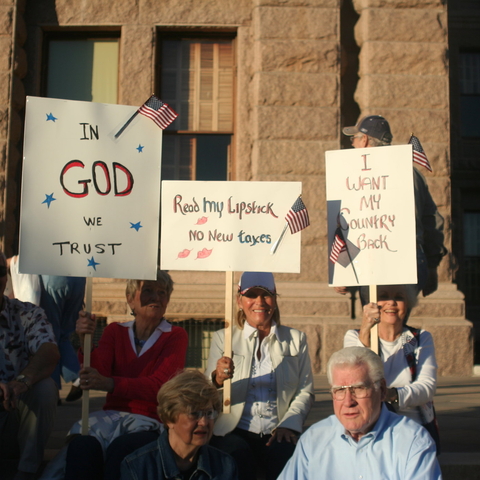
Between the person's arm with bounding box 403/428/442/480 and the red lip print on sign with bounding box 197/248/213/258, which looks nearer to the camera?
the person's arm with bounding box 403/428/442/480

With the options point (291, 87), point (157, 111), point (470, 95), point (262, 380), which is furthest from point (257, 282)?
point (470, 95)

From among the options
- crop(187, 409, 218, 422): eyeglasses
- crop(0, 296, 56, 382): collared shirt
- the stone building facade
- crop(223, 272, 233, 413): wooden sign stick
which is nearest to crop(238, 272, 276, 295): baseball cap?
crop(223, 272, 233, 413): wooden sign stick

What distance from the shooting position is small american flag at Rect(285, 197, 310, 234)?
4.23 metres

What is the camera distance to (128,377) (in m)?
4.04

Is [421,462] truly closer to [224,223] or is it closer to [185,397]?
[185,397]

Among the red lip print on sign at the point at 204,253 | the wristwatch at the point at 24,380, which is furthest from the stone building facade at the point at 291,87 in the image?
the wristwatch at the point at 24,380

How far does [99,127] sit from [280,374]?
1896mm

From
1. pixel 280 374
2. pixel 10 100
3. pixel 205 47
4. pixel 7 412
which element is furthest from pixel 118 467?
pixel 205 47

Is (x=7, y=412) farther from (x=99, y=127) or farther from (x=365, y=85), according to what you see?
(x=365, y=85)

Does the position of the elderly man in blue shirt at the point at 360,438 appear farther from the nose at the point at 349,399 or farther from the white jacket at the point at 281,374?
the white jacket at the point at 281,374

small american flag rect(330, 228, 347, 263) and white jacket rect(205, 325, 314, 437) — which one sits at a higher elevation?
small american flag rect(330, 228, 347, 263)

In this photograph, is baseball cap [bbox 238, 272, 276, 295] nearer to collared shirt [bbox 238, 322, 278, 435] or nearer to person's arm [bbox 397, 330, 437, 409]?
collared shirt [bbox 238, 322, 278, 435]

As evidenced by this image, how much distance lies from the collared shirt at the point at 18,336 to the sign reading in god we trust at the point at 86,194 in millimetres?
261

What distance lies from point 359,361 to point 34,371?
190cm
